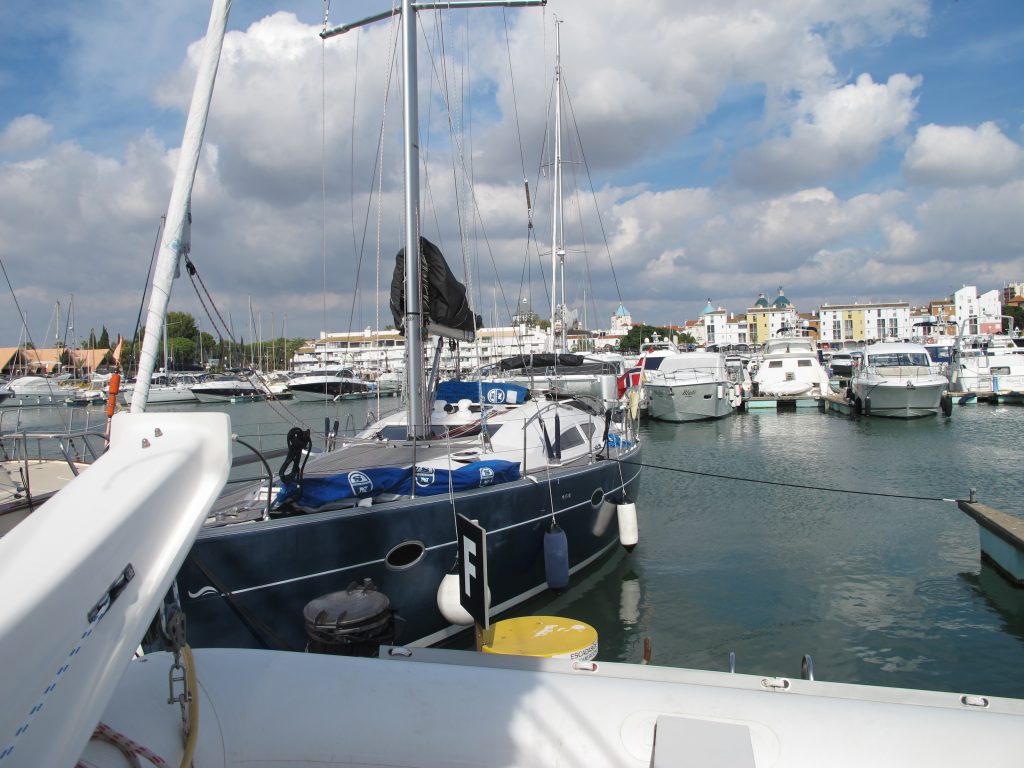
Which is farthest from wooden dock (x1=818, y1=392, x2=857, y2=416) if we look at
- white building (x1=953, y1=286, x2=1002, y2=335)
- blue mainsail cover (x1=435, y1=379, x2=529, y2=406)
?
white building (x1=953, y1=286, x2=1002, y2=335)

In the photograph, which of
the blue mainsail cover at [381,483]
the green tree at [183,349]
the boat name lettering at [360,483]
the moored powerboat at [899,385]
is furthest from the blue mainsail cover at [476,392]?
the green tree at [183,349]

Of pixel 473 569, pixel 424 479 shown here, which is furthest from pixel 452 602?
pixel 424 479

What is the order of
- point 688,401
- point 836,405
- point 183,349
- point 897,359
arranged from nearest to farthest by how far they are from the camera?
point 688,401, point 897,359, point 836,405, point 183,349

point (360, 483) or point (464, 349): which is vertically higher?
point (464, 349)

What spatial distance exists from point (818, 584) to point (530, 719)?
23.3ft

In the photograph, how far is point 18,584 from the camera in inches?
64.8

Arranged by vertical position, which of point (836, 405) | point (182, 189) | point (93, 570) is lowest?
point (836, 405)

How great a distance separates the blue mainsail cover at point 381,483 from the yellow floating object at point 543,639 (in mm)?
1562

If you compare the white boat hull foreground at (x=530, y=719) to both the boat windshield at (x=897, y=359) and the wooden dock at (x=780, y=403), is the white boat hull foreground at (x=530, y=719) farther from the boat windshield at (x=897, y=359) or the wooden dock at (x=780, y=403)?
the wooden dock at (x=780, y=403)

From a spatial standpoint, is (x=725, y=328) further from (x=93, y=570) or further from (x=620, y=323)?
(x=93, y=570)

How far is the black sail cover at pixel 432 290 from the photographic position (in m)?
8.71

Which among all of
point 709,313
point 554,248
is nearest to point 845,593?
point 554,248

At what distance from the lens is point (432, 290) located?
8.84 metres

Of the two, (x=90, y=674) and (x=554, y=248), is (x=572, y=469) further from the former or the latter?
(x=554, y=248)
